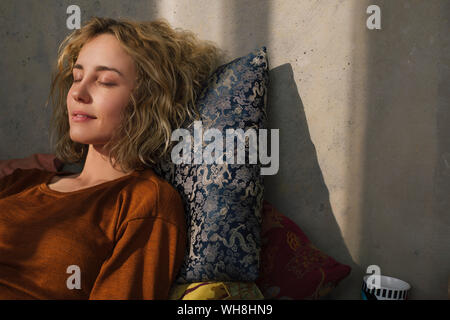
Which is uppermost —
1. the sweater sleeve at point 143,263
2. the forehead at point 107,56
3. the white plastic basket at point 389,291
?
the forehead at point 107,56

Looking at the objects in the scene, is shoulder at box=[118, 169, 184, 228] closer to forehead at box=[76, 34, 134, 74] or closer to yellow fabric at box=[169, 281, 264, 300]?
yellow fabric at box=[169, 281, 264, 300]

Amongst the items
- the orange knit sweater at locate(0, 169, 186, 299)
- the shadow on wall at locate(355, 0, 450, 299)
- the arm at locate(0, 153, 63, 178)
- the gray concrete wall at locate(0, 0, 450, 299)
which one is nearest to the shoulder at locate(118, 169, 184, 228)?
the orange knit sweater at locate(0, 169, 186, 299)

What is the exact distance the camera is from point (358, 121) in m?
1.34

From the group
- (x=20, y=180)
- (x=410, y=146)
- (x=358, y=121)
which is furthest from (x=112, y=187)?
(x=410, y=146)

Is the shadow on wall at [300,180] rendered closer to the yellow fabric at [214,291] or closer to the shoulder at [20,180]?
the yellow fabric at [214,291]

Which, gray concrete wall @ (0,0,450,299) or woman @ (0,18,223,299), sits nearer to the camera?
woman @ (0,18,223,299)

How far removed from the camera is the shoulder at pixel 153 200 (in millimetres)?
1080

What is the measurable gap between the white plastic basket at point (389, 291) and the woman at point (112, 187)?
0.61 m

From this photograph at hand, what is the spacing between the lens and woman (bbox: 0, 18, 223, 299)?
1.02m

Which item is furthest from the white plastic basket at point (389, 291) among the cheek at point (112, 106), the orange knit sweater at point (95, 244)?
the cheek at point (112, 106)

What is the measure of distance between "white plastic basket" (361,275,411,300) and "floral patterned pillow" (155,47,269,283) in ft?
1.29

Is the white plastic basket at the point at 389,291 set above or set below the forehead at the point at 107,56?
below

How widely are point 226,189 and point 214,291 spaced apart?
0.29 m

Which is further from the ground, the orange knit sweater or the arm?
the arm
